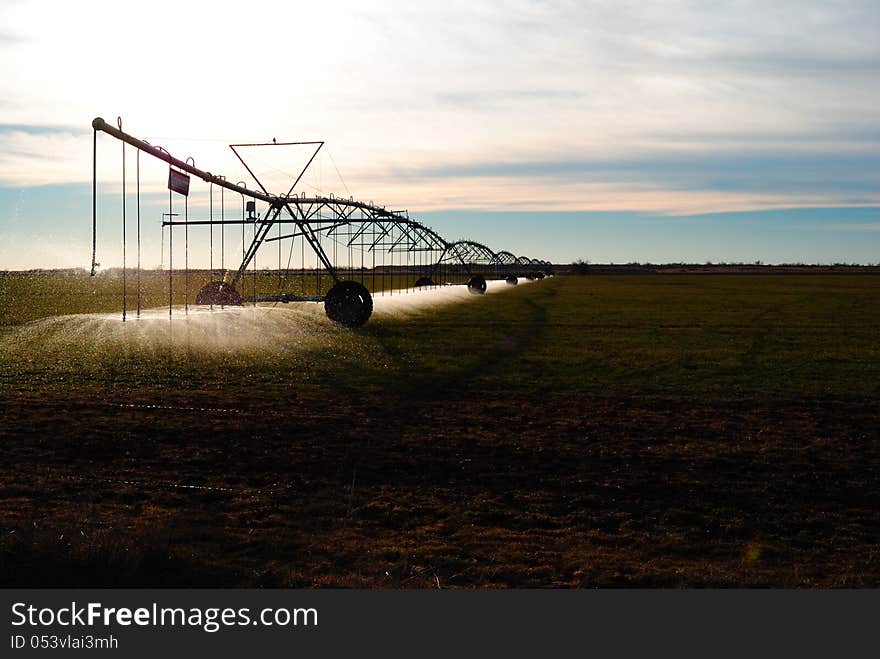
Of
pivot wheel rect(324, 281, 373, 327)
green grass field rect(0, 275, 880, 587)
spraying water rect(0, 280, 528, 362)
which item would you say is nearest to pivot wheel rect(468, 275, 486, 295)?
spraying water rect(0, 280, 528, 362)

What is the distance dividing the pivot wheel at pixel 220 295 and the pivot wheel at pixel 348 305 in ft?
14.6

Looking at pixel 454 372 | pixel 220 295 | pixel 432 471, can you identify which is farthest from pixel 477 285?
pixel 432 471

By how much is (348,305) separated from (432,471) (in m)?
Result: 18.7

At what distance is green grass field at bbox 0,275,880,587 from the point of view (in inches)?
254

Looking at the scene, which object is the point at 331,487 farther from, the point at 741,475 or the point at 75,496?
the point at 741,475

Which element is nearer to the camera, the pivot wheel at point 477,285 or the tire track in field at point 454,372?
the tire track in field at point 454,372

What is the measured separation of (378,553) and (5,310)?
130ft

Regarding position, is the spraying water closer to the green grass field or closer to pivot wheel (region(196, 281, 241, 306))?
pivot wheel (region(196, 281, 241, 306))

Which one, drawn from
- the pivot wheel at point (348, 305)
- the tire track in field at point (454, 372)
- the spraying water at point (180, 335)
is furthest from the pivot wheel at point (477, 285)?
the pivot wheel at point (348, 305)

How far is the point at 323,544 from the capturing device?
6828mm

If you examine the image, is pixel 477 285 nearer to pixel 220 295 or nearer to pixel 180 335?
pixel 220 295

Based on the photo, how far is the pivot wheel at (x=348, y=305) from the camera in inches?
1082

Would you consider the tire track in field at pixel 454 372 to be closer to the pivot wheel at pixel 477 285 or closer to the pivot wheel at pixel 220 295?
the pivot wheel at pixel 220 295

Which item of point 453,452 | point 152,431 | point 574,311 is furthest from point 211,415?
point 574,311
